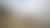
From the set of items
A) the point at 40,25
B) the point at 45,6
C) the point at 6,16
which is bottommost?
the point at 40,25

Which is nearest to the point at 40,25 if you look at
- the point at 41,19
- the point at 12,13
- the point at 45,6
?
the point at 41,19

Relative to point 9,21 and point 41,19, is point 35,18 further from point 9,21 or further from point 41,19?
point 9,21

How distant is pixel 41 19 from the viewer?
77cm

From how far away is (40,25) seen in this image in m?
0.77

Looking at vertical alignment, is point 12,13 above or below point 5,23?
above

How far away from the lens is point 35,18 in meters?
0.77

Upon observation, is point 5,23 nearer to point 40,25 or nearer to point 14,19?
point 14,19

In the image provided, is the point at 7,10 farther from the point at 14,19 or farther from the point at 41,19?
the point at 41,19

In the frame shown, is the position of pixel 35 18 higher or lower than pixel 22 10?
lower

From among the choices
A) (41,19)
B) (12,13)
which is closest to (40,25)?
(41,19)

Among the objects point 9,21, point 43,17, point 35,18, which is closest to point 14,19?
point 9,21

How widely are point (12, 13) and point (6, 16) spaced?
0.08 m

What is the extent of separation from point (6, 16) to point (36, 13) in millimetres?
377

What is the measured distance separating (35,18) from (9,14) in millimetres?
329
